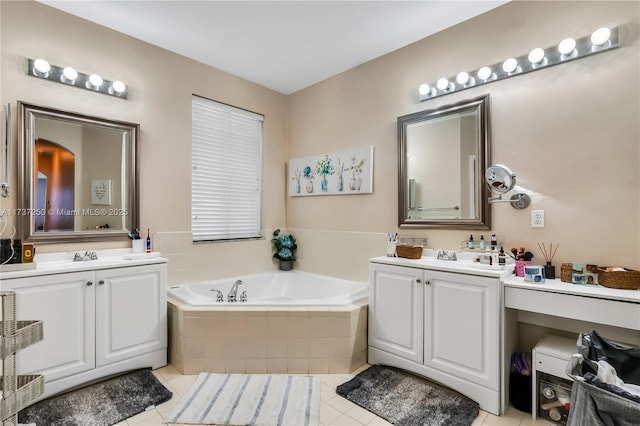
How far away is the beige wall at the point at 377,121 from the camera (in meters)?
1.93

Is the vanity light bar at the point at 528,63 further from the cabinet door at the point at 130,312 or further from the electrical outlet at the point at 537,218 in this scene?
the cabinet door at the point at 130,312

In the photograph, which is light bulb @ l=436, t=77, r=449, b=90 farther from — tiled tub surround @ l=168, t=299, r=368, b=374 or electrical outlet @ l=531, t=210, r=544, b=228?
tiled tub surround @ l=168, t=299, r=368, b=374

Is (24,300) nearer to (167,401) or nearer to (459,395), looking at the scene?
(167,401)

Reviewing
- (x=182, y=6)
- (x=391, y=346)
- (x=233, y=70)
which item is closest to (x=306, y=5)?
(x=182, y=6)

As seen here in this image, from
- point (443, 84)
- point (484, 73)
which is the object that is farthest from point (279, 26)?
point (484, 73)

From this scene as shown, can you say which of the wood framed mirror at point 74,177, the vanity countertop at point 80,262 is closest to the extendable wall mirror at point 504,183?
the vanity countertop at point 80,262

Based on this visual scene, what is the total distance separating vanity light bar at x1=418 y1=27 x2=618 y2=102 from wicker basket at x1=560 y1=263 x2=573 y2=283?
1275 mm

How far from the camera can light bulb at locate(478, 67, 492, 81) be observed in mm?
2350

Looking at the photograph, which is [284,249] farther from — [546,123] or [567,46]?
[567,46]

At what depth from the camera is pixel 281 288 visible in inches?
138

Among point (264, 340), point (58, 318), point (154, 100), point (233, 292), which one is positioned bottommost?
point (264, 340)

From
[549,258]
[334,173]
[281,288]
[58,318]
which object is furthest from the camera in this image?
[281,288]

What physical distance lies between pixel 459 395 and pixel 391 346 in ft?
1.68

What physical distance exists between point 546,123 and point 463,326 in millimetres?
1411
